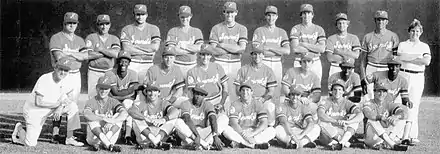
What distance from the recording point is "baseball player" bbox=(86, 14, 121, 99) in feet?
28.1

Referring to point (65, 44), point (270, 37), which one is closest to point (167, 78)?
point (65, 44)

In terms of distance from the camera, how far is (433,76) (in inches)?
540

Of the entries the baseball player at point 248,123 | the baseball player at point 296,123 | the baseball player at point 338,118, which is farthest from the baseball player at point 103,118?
the baseball player at point 338,118

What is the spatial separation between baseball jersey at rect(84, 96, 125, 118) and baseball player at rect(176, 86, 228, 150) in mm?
744

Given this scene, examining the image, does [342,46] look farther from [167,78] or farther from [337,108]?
[167,78]

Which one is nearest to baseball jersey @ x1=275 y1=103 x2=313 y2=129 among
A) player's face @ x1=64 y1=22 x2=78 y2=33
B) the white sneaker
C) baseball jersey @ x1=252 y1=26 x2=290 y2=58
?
baseball jersey @ x1=252 y1=26 x2=290 y2=58

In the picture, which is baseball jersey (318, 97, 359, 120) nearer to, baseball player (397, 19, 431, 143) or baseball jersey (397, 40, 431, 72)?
baseball player (397, 19, 431, 143)

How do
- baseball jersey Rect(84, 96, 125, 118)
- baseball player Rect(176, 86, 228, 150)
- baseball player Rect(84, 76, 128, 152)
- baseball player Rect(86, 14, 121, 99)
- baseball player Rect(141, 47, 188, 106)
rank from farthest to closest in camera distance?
baseball player Rect(86, 14, 121, 99)
baseball player Rect(141, 47, 188, 106)
baseball jersey Rect(84, 96, 125, 118)
baseball player Rect(176, 86, 228, 150)
baseball player Rect(84, 76, 128, 152)

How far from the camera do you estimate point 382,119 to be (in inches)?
316

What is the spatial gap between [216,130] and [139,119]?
2.93 feet

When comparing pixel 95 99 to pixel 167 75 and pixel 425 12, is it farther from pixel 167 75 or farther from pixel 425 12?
pixel 425 12

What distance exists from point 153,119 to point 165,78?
720 millimetres

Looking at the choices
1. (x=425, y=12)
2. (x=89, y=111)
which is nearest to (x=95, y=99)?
(x=89, y=111)

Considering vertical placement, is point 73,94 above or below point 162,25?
below
